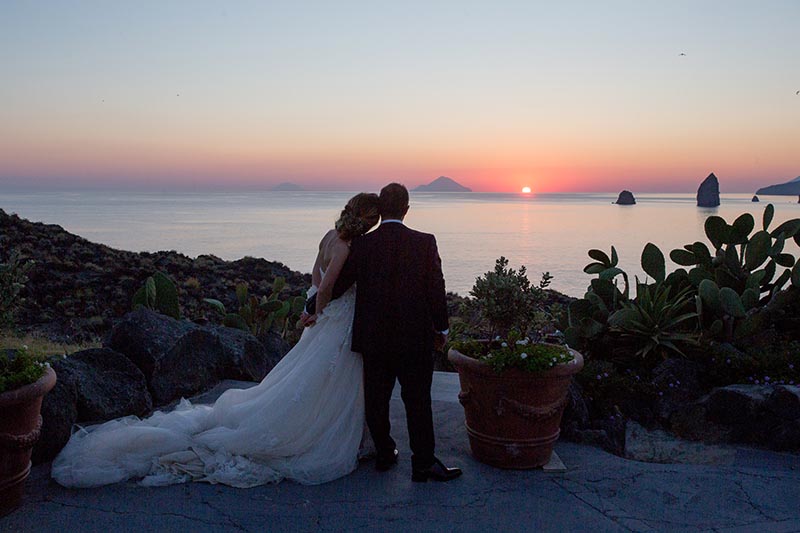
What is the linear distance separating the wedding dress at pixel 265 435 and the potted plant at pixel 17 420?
432mm

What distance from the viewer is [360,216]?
490 centimetres

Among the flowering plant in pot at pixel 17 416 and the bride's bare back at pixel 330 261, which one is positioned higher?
the bride's bare back at pixel 330 261

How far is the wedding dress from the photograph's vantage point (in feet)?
15.4

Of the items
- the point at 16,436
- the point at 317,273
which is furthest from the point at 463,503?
the point at 16,436

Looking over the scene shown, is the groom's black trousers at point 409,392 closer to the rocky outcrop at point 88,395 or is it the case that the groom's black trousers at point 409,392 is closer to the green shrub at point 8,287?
the rocky outcrop at point 88,395

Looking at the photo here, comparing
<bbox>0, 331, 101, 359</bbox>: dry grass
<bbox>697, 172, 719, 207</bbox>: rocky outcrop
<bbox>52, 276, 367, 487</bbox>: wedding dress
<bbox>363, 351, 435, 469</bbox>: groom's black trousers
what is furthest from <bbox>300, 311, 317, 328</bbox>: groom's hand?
<bbox>697, 172, 719, 207</bbox>: rocky outcrop

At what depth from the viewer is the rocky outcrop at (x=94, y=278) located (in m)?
19.6

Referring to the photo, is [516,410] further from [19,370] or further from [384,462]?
[19,370]

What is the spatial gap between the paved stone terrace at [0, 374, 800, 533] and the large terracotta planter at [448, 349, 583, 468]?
0.46ft

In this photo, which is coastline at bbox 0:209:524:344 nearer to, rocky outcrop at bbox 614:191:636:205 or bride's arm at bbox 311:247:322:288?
bride's arm at bbox 311:247:322:288

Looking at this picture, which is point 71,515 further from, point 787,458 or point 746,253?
point 746,253

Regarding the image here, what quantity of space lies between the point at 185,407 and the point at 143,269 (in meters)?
22.0

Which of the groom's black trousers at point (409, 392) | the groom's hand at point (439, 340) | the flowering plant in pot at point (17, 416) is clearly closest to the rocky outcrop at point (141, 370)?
the flowering plant in pot at point (17, 416)

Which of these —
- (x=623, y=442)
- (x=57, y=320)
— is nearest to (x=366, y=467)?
(x=623, y=442)
